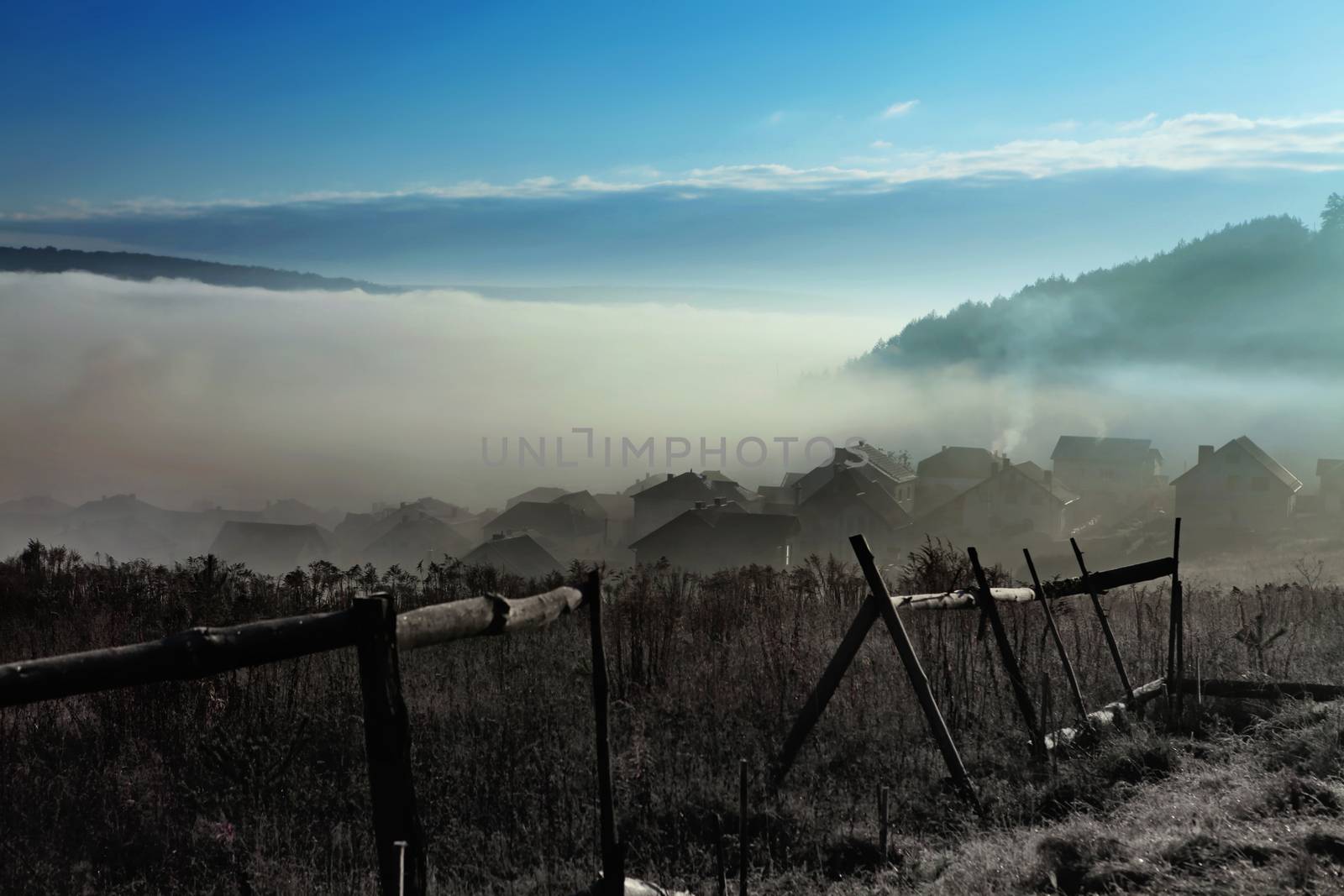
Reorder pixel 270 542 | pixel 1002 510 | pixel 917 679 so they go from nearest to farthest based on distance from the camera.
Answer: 1. pixel 917 679
2. pixel 1002 510
3. pixel 270 542

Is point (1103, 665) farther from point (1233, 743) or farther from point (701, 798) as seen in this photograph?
point (701, 798)

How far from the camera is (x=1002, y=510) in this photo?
71188mm

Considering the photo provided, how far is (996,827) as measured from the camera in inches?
248

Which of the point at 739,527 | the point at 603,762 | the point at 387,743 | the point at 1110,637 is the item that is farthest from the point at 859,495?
the point at 387,743

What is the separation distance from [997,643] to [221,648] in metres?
6.02

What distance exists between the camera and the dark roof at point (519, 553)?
194 feet

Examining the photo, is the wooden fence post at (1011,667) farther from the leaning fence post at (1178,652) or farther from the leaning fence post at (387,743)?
the leaning fence post at (387,743)

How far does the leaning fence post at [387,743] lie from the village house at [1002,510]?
68.9 m

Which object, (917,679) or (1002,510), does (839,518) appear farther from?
(917,679)

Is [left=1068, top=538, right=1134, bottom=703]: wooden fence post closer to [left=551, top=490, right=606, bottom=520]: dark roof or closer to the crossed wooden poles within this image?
the crossed wooden poles

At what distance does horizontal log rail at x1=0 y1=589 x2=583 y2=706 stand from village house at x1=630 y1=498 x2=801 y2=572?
184 ft

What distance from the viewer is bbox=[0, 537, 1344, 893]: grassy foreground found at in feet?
18.6

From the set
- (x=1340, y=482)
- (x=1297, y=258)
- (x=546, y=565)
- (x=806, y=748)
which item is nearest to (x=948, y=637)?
(x=806, y=748)

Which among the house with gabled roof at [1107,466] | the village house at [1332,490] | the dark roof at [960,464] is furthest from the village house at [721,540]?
the village house at [1332,490]
